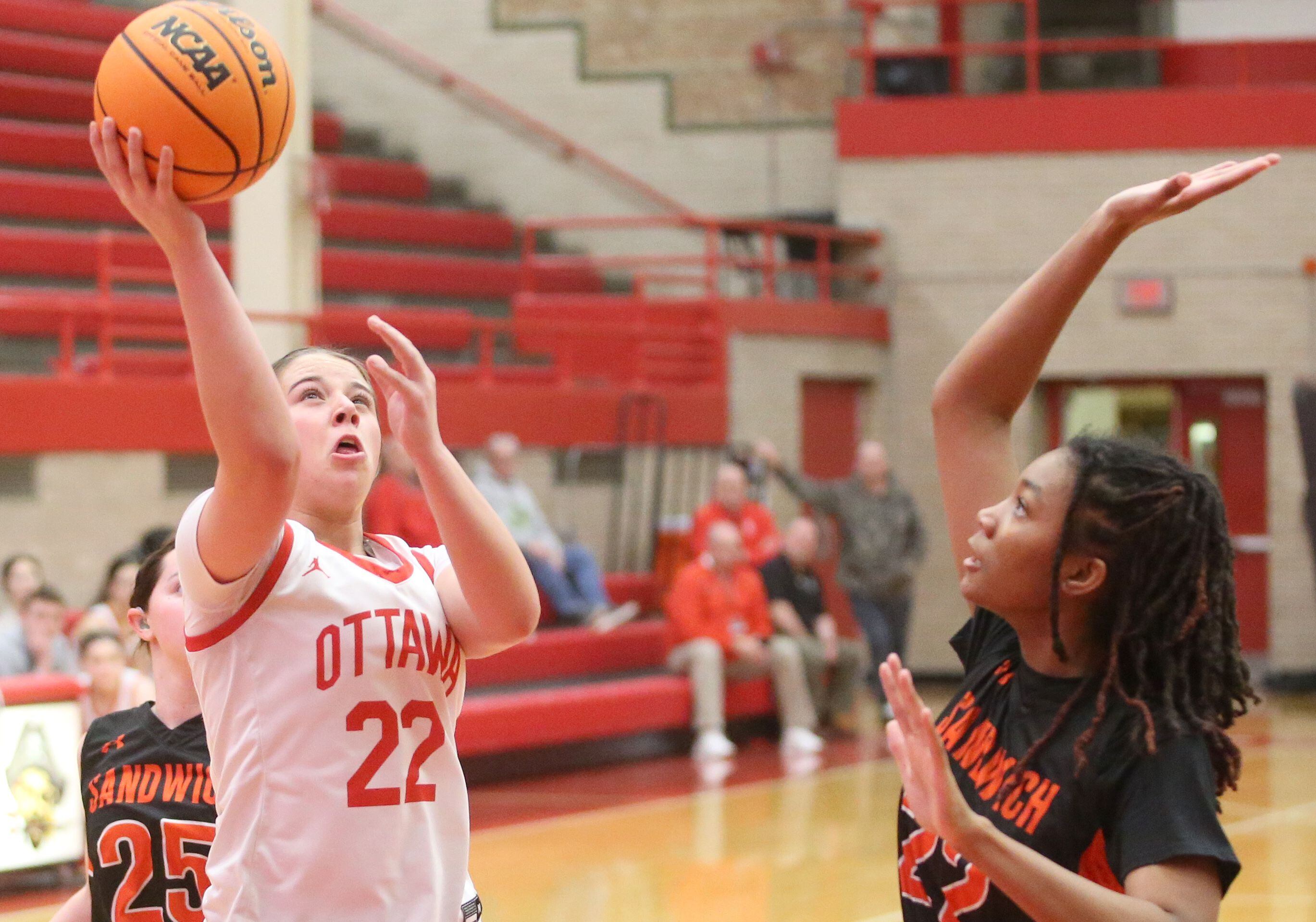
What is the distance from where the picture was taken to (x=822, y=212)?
1404cm

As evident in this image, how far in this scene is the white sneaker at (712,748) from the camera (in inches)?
376

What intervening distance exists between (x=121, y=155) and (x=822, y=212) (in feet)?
40.1

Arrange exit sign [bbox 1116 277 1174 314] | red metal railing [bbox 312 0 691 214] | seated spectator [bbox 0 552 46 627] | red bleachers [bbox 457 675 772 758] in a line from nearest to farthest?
seated spectator [bbox 0 552 46 627] < red bleachers [bbox 457 675 772 758] < exit sign [bbox 1116 277 1174 314] < red metal railing [bbox 312 0 691 214]

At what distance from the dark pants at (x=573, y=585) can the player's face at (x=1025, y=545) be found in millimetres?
7792

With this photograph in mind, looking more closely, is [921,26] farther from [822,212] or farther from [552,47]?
[552,47]

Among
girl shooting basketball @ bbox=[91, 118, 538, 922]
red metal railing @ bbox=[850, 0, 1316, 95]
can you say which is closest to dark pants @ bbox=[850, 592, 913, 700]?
red metal railing @ bbox=[850, 0, 1316, 95]

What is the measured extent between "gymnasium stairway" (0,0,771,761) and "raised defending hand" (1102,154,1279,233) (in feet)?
21.6

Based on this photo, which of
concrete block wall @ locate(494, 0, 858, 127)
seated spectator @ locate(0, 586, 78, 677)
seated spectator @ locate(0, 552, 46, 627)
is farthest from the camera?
concrete block wall @ locate(494, 0, 858, 127)

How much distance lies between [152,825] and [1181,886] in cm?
181

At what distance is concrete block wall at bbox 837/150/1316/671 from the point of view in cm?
1260

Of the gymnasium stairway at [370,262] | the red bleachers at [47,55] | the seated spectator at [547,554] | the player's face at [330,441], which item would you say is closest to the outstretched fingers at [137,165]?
the player's face at [330,441]

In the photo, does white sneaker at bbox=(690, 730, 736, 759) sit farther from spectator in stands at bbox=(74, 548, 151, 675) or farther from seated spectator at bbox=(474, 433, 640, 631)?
spectator in stands at bbox=(74, 548, 151, 675)

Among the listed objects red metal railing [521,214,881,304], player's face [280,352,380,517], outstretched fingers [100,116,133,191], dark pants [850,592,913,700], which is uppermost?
red metal railing [521,214,881,304]

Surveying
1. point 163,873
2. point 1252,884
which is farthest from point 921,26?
point 163,873
